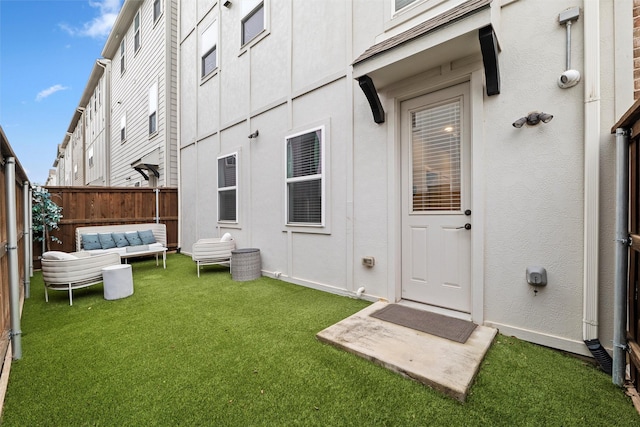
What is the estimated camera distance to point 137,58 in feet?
34.1

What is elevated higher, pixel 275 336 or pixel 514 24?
pixel 514 24

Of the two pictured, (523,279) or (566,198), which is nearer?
(566,198)

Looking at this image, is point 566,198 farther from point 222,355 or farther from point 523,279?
point 222,355

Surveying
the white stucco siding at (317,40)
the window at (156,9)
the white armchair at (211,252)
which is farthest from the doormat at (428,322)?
the window at (156,9)

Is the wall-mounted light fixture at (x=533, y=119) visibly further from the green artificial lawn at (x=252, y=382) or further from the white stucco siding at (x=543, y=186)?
the green artificial lawn at (x=252, y=382)

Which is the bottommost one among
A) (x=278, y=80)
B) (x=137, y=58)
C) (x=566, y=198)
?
(x=566, y=198)

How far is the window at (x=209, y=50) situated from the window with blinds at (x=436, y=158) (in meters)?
5.87

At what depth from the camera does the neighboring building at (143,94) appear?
850 centimetres

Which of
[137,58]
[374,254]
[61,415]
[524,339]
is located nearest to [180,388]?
[61,415]

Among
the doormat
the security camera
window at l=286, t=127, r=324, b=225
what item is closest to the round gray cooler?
window at l=286, t=127, r=324, b=225

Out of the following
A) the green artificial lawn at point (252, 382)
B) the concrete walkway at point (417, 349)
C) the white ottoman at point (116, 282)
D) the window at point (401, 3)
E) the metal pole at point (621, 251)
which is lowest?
the green artificial lawn at point (252, 382)

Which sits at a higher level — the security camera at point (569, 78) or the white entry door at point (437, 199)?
the security camera at point (569, 78)

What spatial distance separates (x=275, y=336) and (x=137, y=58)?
1223 cm

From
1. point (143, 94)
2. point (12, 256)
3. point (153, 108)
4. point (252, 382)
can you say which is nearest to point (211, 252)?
point (12, 256)
